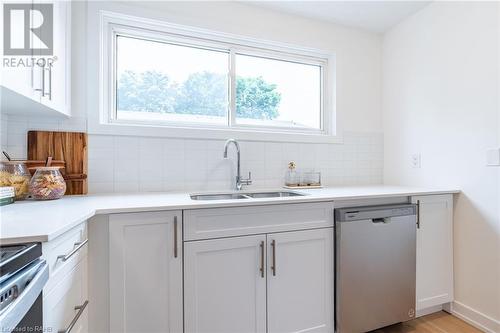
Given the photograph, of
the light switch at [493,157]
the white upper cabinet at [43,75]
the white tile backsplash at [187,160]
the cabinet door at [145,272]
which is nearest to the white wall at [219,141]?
the white tile backsplash at [187,160]

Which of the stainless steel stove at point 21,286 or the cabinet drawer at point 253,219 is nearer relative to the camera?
the stainless steel stove at point 21,286

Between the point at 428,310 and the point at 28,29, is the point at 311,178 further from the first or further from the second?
the point at 28,29

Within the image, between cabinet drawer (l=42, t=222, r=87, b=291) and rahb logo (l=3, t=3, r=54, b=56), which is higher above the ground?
rahb logo (l=3, t=3, r=54, b=56)

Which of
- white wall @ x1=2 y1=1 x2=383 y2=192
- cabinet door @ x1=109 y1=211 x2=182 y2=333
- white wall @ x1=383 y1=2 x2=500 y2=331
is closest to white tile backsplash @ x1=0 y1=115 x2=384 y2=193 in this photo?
white wall @ x1=2 y1=1 x2=383 y2=192

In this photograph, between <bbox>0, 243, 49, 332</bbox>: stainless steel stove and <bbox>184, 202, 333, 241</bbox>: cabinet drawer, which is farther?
<bbox>184, 202, 333, 241</bbox>: cabinet drawer

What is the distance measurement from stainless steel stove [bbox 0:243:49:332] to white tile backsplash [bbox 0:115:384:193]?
1.04 metres

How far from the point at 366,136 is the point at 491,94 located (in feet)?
3.07

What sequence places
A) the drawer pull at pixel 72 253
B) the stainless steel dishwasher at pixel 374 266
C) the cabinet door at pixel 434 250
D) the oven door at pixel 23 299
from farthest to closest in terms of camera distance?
1. the cabinet door at pixel 434 250
2. the stainless steel dishwasher at pixel 374 266
3. the drawer pull at pixel 72 253
4. the oven door at pixel 23 299

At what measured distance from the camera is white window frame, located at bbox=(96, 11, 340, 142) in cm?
177

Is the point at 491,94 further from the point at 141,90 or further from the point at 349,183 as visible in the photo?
the point at 141,90

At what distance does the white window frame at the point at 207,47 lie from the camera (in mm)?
1768

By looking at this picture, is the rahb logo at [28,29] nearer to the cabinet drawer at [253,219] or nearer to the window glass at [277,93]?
the cabinet drawer at [253,219]

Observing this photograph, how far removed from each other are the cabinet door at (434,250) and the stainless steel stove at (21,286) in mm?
2004

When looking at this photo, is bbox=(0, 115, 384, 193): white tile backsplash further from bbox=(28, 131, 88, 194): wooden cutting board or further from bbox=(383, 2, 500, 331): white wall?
bbox=(383, 2, 500, 331): white wall
